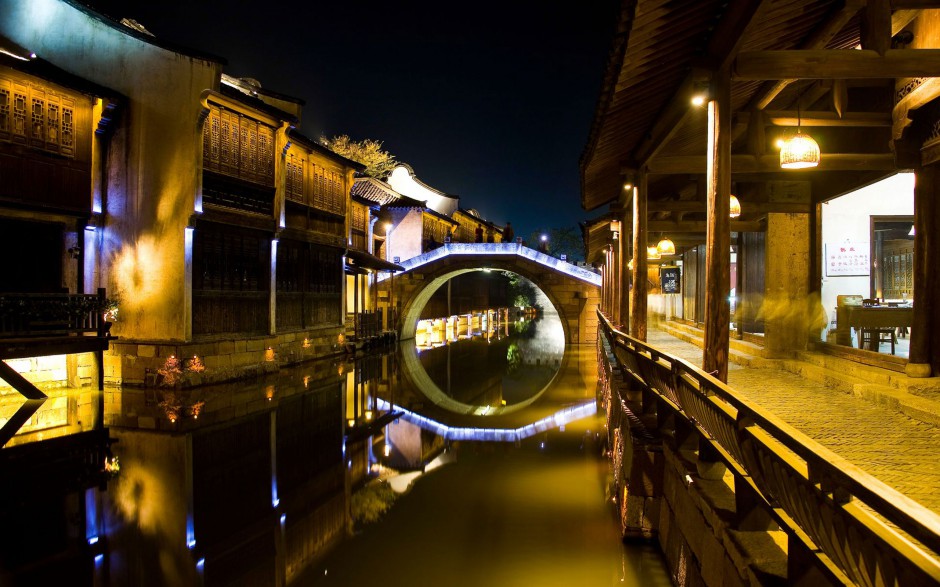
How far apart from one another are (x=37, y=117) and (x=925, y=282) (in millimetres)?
16052

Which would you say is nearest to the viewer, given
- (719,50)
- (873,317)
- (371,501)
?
(719,50)

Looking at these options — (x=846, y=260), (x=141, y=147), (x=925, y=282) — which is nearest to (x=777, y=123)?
(x=925, y=282)

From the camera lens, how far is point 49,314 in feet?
38.5

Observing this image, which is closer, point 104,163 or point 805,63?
point 805,63

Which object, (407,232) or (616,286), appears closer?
(616,286)

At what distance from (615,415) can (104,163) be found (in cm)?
1384

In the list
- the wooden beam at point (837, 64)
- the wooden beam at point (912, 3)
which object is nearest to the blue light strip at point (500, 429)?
the wooden beam at point (837, 64)

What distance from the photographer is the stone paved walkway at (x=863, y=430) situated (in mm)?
4391

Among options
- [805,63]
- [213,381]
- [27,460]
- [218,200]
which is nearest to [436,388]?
[213,381]

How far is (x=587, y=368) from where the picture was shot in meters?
21.1

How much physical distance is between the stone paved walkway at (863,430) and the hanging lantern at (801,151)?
2.84 meters

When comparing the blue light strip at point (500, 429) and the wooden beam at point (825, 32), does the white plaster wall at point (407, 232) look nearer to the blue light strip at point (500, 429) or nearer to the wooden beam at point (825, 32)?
the blue light strip at point (500, 429)

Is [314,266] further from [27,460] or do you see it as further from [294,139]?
[27,460]

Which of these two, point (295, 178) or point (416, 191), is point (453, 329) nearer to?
point (416, 191)
